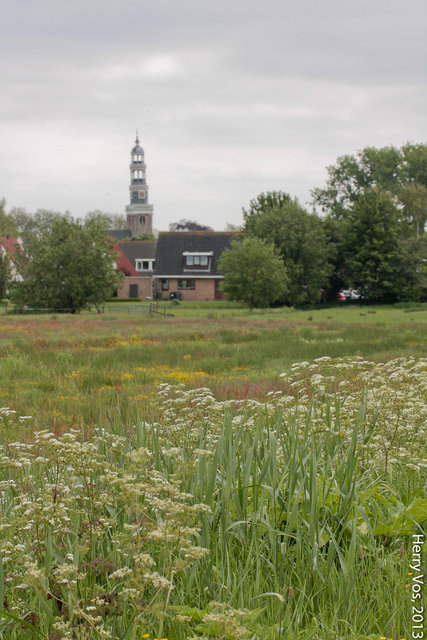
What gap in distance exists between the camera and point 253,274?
53250mm

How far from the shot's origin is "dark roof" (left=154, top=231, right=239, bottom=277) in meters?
80.6

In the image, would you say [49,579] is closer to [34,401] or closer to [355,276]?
[34,401]

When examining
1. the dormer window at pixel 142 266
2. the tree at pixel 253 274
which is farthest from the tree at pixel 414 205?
the dormer window at pixel 142 266

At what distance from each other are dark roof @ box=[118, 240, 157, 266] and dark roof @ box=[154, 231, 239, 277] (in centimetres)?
842

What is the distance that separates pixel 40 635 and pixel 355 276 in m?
64.0

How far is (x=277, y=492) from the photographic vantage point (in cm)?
368

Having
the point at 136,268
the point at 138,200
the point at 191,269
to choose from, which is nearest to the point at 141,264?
the point at 136,268

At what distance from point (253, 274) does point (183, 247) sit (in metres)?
30.3

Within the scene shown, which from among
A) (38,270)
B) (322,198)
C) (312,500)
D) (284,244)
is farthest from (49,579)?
(322,198)

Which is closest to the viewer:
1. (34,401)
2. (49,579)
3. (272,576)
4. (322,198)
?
(49,579)

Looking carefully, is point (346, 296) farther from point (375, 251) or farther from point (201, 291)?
point (201, 291)

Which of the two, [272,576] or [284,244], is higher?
[284,244]

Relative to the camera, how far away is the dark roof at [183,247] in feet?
265

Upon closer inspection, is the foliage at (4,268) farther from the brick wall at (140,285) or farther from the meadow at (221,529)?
the meadow at (221,529)
